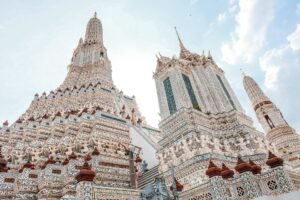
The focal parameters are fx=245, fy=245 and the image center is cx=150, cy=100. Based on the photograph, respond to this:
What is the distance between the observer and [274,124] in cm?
3002

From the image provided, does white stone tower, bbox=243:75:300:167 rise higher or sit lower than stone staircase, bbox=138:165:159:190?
higher

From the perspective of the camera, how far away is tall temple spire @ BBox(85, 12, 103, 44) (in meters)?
44.1

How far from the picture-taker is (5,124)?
22172 mm

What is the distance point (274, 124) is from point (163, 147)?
17871 mm

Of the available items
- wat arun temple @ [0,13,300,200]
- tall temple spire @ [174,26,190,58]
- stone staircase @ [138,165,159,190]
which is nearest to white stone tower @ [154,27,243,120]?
wat arun temple @ [0,13,300,200]

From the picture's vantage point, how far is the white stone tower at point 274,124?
994 inches

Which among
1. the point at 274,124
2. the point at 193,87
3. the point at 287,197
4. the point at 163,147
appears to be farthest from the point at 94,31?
the point at 287,197

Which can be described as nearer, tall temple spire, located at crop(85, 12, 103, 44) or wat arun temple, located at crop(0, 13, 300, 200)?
wat arun temple, located at crop(0, 13, 300, 200)

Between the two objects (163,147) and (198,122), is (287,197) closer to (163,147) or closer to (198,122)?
(198,122)

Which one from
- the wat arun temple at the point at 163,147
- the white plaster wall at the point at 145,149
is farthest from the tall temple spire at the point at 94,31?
the white plaster wall at the point at 145,149

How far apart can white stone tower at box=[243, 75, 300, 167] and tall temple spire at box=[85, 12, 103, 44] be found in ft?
86.4

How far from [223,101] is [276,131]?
1063 cm

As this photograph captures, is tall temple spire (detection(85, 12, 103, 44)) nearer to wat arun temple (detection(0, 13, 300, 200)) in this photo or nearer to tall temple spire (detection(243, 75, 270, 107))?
wat arun temple (detection(0, 13, 300, 200))

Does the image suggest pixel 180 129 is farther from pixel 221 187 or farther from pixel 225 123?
pixel 221 187
